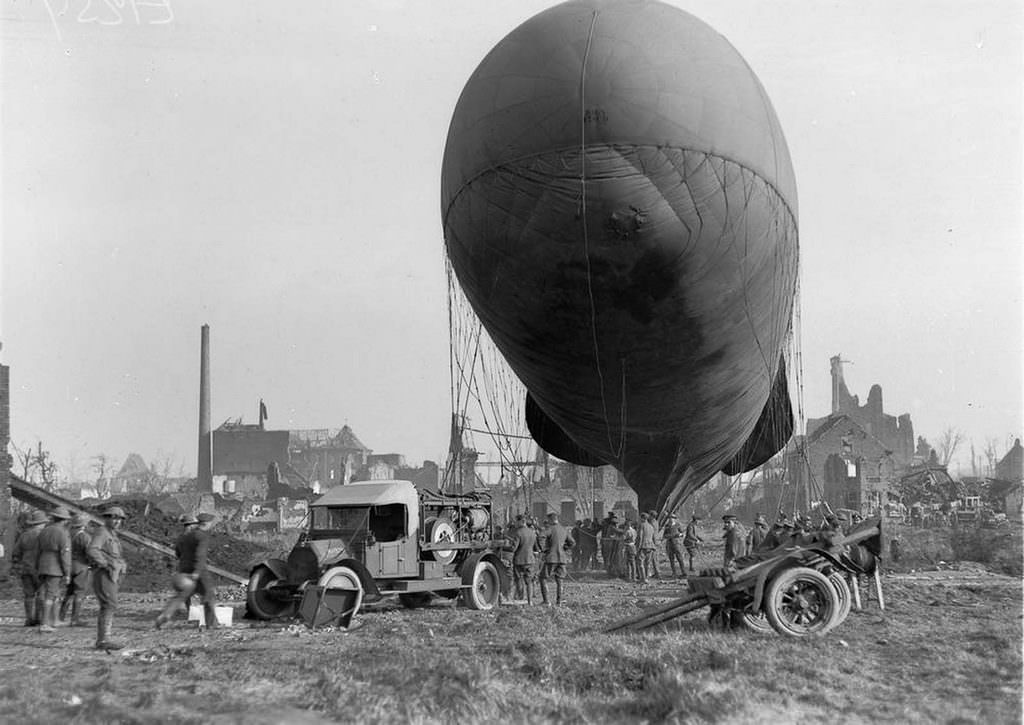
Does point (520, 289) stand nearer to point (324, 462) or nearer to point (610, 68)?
point (610, 68)

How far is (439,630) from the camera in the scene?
934 cm

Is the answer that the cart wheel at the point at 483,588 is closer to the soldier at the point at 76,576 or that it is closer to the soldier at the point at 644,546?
the soldier at the point at 644,546

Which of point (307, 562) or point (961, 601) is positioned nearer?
point (307, 562)

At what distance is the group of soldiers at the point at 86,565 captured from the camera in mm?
8344

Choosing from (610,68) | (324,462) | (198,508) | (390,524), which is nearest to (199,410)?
(198,508)

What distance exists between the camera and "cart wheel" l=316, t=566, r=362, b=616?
973cm

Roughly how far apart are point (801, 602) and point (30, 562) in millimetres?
7891

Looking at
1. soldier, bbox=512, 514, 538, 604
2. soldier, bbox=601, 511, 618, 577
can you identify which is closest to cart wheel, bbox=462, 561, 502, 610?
soldier, bbox=512, 514, 538, 604

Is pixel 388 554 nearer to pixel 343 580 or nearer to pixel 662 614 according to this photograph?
pixel 343 580

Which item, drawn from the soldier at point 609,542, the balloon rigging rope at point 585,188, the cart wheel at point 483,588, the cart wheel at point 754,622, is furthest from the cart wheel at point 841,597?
the soldier at point 609,542

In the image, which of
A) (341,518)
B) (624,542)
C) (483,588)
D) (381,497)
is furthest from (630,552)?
(341,518)

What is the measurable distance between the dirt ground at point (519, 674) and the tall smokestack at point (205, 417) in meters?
46.4

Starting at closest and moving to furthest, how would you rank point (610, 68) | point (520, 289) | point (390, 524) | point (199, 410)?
point (610, 68) → point (520, 289) → point (390, 524) → point (199, 410)

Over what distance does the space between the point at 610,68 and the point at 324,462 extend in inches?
2732
